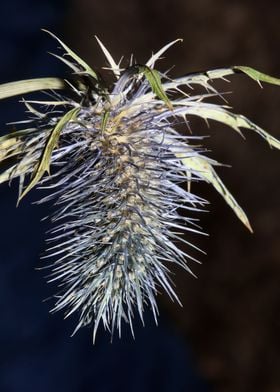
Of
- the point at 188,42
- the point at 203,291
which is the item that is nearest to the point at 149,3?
the point at 188,42

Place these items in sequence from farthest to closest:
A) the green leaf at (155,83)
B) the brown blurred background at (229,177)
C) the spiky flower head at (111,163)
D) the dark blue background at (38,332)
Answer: the brown blurred background at (229,177) < the dark blue background at (38,332) < the spiky flower head at (111,163) < the green leaf at (155,83)

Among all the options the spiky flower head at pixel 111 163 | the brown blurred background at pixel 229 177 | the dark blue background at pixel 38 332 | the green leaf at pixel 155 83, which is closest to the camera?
the green leaf at pixel 155 83

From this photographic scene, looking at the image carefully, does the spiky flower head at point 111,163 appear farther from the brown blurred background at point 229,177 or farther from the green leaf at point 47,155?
the brown blurred background at point 229,177

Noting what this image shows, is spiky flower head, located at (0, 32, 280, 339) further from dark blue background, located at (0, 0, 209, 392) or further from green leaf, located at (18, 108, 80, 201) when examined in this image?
dark blue background, located at (0, 0, 209, 392)

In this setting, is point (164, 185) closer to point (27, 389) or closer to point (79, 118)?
point (79, 118)

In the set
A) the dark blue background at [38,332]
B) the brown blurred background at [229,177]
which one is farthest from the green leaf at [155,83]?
the brown blurred background at [229,177]

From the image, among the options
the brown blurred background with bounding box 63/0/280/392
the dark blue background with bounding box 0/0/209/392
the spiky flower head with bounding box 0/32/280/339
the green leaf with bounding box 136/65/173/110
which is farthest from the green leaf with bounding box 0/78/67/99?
the brown blurred background with bounding box 63/0/280/392

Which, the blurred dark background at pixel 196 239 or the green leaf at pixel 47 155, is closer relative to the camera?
the green leaf at pixel 47 155
